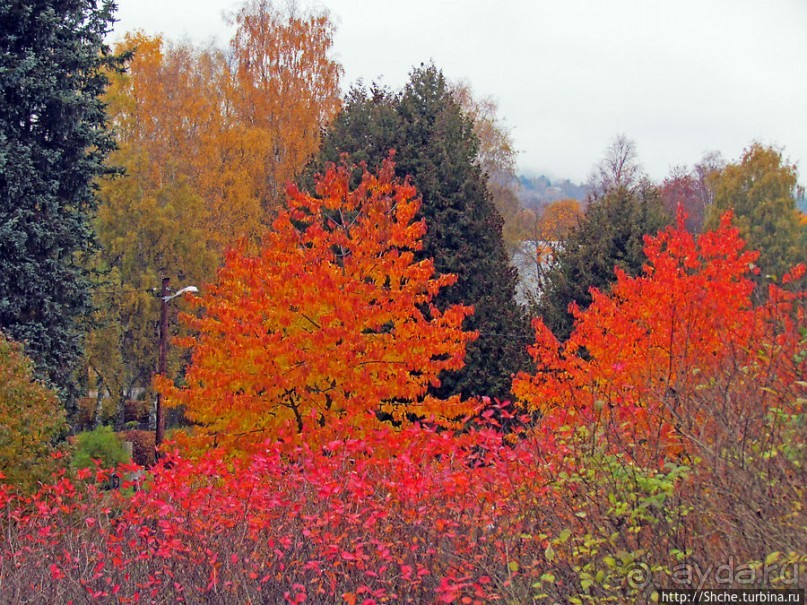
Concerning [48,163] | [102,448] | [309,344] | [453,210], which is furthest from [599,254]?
[48,163]

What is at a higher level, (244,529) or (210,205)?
(210,205)

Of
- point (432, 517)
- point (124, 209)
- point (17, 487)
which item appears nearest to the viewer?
point (432, 517)

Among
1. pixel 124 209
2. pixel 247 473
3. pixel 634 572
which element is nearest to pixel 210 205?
pixel 124 209

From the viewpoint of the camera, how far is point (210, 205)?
109 feet

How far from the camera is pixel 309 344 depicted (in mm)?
13172

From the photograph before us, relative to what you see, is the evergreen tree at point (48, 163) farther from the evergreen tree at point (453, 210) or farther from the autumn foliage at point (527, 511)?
the autumn foliage at point (527, 511)

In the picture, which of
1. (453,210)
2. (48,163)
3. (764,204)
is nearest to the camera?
(48,163)

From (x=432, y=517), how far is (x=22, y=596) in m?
3.79

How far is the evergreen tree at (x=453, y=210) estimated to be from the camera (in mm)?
20625

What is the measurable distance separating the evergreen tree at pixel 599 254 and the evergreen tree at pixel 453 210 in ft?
6.97

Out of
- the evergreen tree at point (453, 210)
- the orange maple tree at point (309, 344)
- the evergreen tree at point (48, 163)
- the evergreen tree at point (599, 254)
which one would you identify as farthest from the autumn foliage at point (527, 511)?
the evergreen tree at point (599, 254)

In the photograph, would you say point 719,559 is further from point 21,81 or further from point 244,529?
point 21,81

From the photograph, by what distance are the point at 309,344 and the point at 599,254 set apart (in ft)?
42.6

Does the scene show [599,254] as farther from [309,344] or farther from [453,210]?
[309,344]
